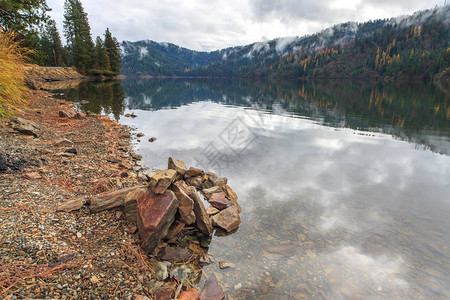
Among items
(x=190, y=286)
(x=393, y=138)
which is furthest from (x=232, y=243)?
(x=393, y=138)

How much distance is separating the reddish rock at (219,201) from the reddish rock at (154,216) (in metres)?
2.79

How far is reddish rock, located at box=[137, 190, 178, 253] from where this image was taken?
5.75m

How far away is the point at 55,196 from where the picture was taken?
20.9ft

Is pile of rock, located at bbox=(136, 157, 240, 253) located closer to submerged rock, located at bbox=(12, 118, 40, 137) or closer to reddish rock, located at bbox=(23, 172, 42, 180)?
reddish rock, located at bbox=(23, 172, 42, 180)

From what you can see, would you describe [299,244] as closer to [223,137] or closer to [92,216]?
[92,216]

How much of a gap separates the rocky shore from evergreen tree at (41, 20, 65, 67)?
111768mm

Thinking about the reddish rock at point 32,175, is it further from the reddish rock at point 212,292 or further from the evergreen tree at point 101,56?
the evergreen tree at point 101,56

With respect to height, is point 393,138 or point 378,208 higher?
point 393,138

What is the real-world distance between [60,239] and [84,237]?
503 millimetres

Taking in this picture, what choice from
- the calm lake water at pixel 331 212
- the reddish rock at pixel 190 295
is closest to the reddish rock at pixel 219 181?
the calm lake water at pixel 331 212

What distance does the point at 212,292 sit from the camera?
5.17m

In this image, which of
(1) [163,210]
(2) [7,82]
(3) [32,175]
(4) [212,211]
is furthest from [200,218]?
(2) [7,82]

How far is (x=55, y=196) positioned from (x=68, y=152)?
5.00m

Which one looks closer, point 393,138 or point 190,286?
point 190,286
